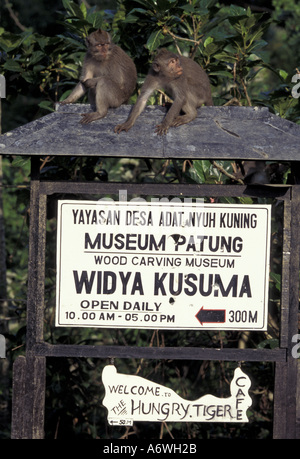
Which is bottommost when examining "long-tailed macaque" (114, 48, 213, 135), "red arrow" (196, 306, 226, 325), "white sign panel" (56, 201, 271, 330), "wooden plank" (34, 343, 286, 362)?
"wooden plank" (34, 343, 286, 362)

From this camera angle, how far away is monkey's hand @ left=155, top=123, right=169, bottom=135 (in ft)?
14.9

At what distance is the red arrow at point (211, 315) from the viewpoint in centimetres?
458

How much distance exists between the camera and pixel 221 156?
4359 millimetres

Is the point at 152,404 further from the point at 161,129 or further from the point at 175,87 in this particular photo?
the point at 175,87

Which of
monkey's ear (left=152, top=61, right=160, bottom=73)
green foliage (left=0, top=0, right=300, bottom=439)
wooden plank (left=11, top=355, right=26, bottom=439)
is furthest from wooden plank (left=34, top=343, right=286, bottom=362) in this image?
monkey's ear (left=152, top=61, right=160, bottom=73)

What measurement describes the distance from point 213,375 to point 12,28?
20.3ft

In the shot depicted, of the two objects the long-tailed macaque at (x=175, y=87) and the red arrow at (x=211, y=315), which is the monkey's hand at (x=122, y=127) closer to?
the long-tailed macaque at (x=175, y=87)

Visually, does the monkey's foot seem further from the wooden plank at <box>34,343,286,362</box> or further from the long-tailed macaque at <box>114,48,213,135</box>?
the wooden plank at <box>34,343,286,362</box>

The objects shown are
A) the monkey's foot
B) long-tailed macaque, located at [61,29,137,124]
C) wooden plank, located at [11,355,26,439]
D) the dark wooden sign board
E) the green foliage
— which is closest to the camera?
the dark wooden sign board

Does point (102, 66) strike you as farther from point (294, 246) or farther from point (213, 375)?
point (213, 375)

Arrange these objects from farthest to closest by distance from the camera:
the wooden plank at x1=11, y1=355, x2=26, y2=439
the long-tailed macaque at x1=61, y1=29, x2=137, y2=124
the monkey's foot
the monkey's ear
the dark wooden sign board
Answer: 1. the long-tailed macaque at x1=61, y1=29, x2=137, y2=124
2. the monkey's ear
3. the monkey's foot
4. the wooden plank at x1=11, y1=355, x2=26, y2=439
5. the dark wooden sign board

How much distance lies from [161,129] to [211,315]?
1.23 m

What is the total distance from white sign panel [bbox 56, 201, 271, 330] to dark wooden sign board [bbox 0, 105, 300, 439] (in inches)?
5.3
